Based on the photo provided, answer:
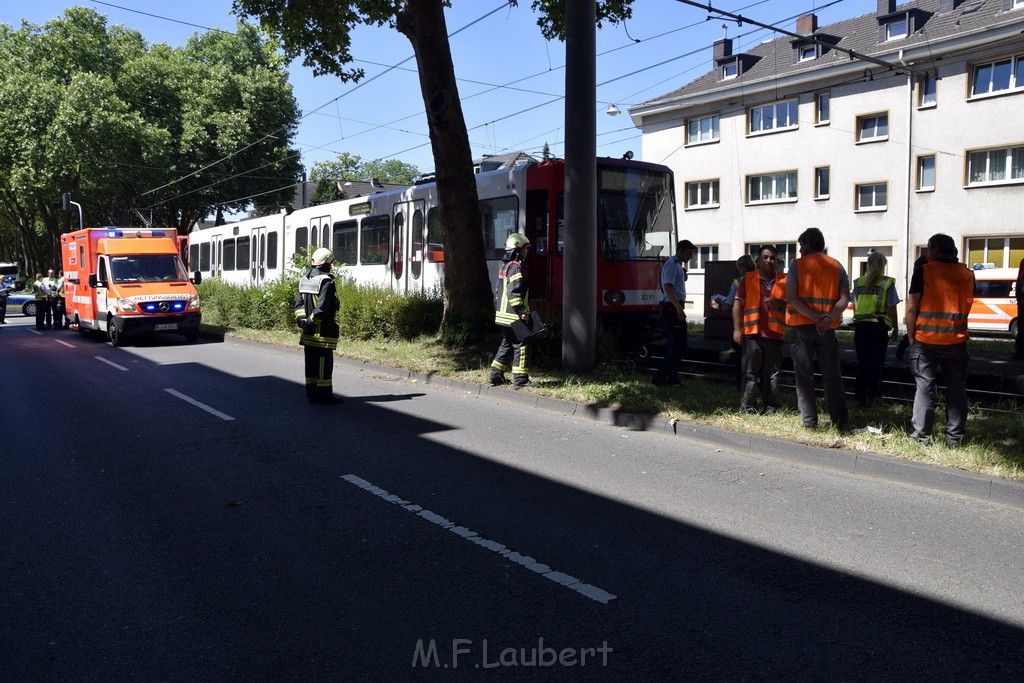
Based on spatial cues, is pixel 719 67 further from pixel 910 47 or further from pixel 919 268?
pixel 919 268

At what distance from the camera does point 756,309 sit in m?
8.84

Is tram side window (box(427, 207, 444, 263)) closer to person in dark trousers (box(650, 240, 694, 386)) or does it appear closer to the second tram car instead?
the second tram car

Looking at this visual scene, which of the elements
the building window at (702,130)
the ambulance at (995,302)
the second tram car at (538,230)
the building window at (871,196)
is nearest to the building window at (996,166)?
the building window at (871,196)

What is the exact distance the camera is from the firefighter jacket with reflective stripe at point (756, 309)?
8.77m

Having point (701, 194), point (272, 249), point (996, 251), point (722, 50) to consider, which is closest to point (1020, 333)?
point (996, 251)

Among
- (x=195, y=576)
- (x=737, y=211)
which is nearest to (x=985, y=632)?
(x=195, y=576)

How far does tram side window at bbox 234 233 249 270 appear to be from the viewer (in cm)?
2717

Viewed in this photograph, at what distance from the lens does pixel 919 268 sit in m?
7.43

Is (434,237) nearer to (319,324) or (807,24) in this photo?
(319,324)

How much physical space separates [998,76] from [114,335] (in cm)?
2670

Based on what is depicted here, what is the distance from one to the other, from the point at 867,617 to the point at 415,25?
470 inches

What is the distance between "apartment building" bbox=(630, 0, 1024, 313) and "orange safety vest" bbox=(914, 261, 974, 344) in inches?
737

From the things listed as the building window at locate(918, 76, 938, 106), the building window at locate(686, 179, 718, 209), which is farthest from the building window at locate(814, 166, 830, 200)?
the building window at locate(686, 179, 718, 209)

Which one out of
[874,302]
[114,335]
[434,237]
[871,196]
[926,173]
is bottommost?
[114,335]
